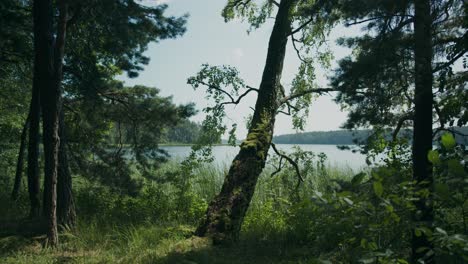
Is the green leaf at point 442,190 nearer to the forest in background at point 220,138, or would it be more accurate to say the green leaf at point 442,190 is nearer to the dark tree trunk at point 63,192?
the forest in background at point 220,138

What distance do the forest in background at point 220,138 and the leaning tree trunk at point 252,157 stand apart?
21mm

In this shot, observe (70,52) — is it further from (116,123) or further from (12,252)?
→ (12,252)

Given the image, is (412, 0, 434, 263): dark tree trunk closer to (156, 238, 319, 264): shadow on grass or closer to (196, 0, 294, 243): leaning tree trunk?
(156, 238, 319, 264): shadow on grass

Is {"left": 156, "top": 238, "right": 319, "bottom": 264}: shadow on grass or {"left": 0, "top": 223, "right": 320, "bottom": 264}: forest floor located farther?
{"left": 0, "top": 223, "right": 320, "bottom": 264}: forest floor

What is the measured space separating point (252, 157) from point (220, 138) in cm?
181

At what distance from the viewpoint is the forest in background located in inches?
119

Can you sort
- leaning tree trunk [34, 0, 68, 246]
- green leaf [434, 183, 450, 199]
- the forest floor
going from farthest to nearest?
leaning tree trunk [34, 0, 68, 246], the forest floor, green leaf [434, 183, 450, 199]

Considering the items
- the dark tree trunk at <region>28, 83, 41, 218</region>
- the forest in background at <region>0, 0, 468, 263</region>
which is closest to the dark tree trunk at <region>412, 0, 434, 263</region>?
the forest in background at <region>0, 0, 468, 263</region>

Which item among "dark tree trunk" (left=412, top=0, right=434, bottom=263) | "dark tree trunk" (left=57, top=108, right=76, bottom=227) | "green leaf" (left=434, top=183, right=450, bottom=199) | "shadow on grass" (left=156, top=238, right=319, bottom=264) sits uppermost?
"dark tree trunk" (left=412, top=0, right=434, bottom=263)

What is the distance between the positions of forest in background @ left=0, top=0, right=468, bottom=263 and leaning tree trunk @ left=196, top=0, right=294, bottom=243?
21mm

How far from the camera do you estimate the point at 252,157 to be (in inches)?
243

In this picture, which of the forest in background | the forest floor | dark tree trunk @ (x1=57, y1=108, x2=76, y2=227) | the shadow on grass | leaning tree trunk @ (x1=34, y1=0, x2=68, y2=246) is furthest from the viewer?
dark tree trunk @ (x1=57, y1=108, x2=76, y2=227)

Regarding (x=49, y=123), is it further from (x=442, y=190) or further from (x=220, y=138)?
(x=442, y=190)

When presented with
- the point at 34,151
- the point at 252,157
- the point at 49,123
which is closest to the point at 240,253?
the point at 252,157
